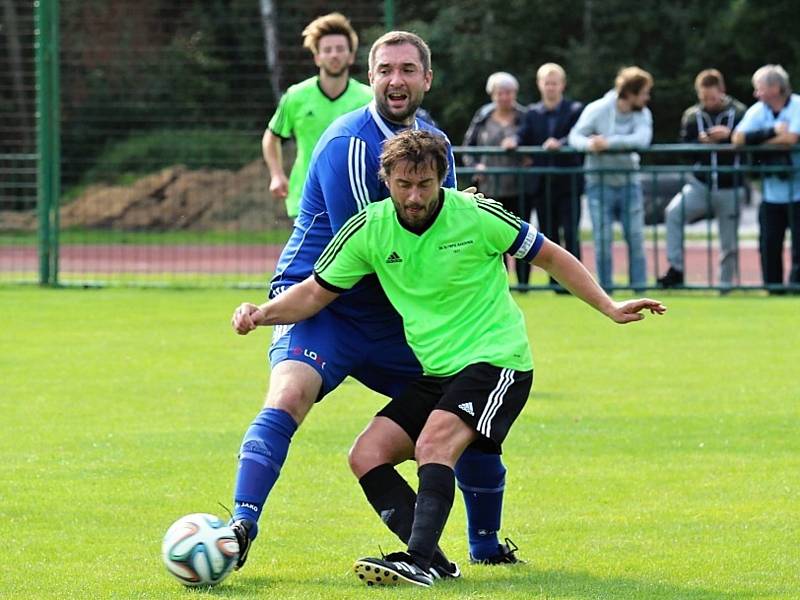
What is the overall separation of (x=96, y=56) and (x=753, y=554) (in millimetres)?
15191

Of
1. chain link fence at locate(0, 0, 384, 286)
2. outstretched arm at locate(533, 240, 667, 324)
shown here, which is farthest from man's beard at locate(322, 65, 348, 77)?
chain link fence at locate(0, 0, 384, 286)

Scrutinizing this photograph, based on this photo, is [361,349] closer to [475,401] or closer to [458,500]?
[475,401]

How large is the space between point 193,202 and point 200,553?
18229 millimetres

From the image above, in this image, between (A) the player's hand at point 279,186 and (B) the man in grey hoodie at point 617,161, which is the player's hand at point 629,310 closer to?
(A) the player's hand at point 279,186

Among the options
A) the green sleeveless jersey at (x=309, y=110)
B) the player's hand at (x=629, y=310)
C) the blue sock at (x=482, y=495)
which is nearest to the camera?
the player's hand at (x=629, y=310)

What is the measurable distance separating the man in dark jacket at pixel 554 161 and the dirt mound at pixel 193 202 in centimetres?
618

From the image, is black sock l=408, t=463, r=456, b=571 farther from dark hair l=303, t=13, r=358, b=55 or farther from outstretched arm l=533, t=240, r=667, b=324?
dark hair l=303, t=13, r=358, b=55

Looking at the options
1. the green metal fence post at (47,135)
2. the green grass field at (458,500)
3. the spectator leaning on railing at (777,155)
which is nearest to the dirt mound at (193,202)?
the green metal fence post at (47,135)

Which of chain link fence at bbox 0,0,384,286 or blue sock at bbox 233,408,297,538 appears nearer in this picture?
blue sock at bbox 233,408,297,538

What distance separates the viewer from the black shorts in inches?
229

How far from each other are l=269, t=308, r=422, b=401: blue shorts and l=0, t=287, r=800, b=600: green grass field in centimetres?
65

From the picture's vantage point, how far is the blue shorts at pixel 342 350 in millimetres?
6262

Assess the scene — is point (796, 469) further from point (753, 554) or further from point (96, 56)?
point (96, 56)

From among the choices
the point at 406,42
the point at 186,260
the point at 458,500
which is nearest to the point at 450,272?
the point at 406,42
